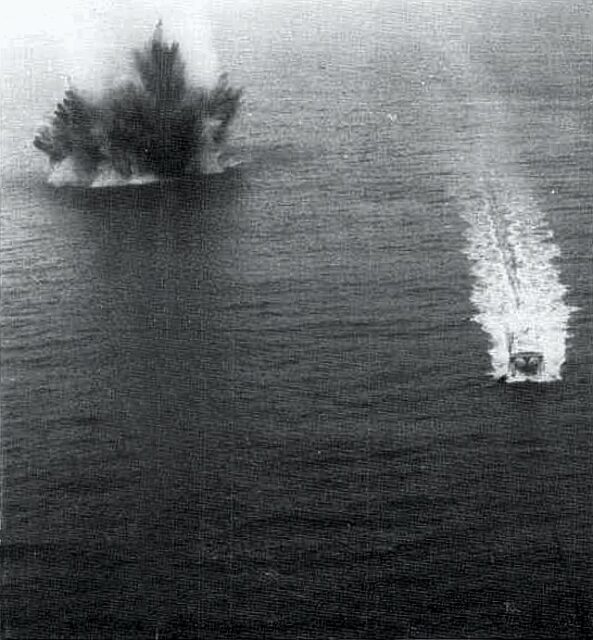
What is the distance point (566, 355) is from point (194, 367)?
2786 centimetres

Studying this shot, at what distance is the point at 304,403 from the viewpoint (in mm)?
70688

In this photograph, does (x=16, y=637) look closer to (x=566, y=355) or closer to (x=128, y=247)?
(x=566, y=355)

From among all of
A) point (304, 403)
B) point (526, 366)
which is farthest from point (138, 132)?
point (526, 366)

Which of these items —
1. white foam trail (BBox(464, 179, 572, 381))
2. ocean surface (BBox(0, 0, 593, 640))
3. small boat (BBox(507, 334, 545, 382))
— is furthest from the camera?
white foam trail (BBox(464, 179, 572, 381))

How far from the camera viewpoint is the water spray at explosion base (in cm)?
13012

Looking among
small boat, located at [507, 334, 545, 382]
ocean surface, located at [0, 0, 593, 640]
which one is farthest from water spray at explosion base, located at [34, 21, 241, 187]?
small boat, located at [507, 334, 545, 382]

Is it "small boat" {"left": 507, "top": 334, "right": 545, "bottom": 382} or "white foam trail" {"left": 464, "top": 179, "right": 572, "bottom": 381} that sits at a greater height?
"small boat" {"left": 507, "top": 334, "right": 545, "bottom": 382}

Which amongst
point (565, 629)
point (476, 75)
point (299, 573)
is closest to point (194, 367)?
point (299, 573)

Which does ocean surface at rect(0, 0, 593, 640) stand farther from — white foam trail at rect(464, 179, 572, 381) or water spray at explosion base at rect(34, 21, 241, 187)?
water spray at explosion base at rect(34, 21, 241, 187)

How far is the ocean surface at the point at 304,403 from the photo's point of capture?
174ft

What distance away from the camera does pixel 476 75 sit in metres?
177

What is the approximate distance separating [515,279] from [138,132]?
60.5 m

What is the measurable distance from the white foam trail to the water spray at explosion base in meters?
41.6

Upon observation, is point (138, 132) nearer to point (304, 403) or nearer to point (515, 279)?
point (515, 279)
